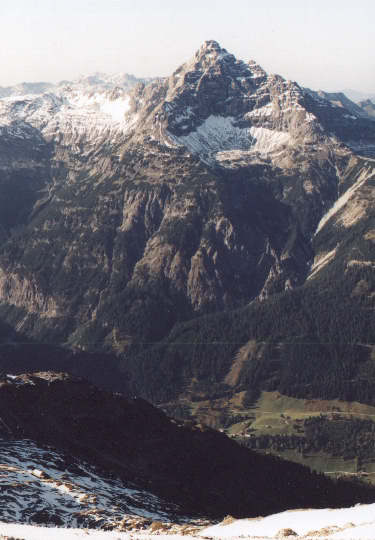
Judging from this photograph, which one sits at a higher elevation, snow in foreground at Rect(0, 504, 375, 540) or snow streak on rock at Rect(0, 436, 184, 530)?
snow in foreground at Rect(0, 504, 375, 540)

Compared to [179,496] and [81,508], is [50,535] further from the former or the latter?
[179,496]

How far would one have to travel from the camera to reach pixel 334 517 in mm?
124750

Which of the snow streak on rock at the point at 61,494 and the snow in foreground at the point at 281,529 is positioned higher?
the snow in foreground at the point at 281,529

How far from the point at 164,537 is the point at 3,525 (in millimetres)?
20284

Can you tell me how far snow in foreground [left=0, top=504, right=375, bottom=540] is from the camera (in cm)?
10062

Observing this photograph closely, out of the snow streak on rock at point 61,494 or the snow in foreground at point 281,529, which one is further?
the snow streak on rock at point 61,494

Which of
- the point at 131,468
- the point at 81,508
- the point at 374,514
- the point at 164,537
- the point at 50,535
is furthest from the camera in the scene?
the point at 131,468

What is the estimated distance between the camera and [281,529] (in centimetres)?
12238

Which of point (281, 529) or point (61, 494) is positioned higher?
point (281, 529)

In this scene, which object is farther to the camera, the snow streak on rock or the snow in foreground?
the snow streak on rock

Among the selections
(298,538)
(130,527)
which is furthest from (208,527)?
(298,538)

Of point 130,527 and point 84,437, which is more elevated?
point 130,527

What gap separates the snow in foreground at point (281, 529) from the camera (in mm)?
100625

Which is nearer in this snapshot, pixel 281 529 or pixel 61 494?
pixel 281 529
